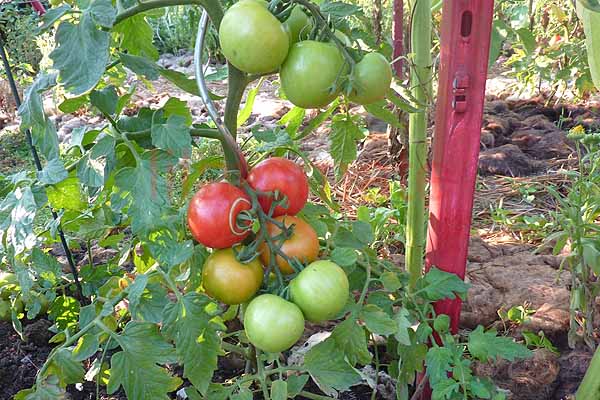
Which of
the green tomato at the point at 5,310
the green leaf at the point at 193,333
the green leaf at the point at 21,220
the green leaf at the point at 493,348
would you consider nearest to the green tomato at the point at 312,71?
the green leaf at the point at 193,333

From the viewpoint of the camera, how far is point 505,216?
2.52 meters

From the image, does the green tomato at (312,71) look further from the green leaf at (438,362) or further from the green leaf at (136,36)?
the green leaf at (438,362)

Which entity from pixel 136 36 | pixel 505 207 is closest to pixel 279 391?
pixel 136 36

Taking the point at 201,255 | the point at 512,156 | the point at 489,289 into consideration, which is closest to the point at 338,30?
the point at 201,255

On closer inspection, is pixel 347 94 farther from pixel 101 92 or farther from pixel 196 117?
pixel 196 117

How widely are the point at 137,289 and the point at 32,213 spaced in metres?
0.22

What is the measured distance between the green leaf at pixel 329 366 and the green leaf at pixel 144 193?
15.8 inches

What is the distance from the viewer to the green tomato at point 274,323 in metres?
0.81

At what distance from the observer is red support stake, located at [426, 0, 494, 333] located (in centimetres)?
110

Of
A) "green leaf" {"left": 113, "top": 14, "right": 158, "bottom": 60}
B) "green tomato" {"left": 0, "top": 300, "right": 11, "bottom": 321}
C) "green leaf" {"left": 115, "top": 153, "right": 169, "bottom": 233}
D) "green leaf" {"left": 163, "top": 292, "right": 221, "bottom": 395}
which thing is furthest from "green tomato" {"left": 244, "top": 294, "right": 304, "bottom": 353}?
"green tomato" {"left": 0, "top": 300, "right": 11, "bottom": 321}

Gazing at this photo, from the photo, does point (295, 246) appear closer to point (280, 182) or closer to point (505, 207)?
point (280, 182)

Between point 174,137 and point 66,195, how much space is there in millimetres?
389

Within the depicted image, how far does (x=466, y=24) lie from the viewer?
43.1 inches

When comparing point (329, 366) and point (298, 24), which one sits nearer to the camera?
point (298, 24)
